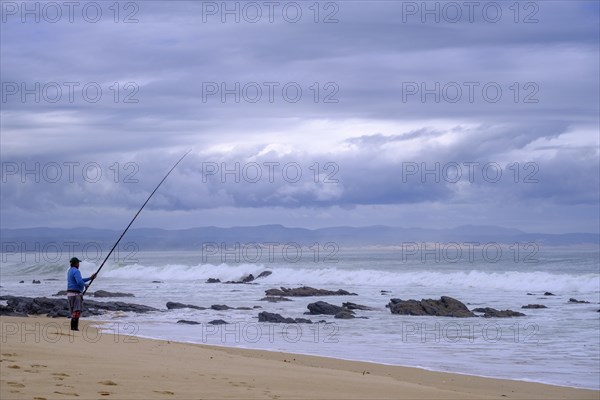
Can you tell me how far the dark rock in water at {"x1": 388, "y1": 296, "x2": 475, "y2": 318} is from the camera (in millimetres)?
26453

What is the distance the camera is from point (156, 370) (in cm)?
Result: 945

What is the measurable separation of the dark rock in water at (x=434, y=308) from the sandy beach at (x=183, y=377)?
1265 centimetres

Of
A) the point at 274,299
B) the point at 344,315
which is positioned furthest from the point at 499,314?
the point at 274,299

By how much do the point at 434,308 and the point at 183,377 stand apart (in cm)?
1887

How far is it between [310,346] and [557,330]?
27.0 feet

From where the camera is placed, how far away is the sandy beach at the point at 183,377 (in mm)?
7923

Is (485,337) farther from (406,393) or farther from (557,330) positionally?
(406,393)

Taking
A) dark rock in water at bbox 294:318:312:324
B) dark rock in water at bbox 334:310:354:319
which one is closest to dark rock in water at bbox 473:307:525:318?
dark rock in water at bbox 334:310:354:319

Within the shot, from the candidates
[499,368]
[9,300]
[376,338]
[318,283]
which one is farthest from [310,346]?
[318,283]

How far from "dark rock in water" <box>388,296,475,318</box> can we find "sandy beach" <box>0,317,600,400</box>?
41.5 ft

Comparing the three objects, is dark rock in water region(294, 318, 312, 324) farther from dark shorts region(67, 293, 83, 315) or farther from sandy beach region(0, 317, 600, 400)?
dark shorts region(67, 293, 83, 315)

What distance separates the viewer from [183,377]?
909 centimetres

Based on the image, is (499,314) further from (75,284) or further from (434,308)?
(75,284)

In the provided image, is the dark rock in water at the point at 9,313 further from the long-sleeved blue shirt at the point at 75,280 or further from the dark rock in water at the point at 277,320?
the long-sleeved blue shirt at the point at 75,280
